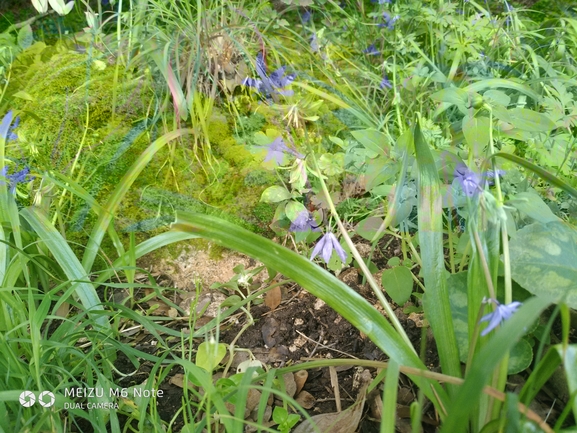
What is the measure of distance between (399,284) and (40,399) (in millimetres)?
811

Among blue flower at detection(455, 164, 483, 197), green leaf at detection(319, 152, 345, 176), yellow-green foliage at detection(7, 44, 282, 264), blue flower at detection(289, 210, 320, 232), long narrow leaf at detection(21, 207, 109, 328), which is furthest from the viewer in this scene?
yellow-green foliage at detection(7, 44, 282, 264)

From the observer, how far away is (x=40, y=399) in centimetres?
103

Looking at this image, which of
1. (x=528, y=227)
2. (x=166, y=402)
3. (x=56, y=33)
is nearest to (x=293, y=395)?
(x=166, y=402)

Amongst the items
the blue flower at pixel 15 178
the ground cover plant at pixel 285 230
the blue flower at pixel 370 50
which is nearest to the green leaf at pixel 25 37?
the ground cover plant at pixel 285 230

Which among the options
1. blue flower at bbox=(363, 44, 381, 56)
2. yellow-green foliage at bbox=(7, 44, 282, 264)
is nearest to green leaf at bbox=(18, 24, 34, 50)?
yellow-green foliage at bbox=(7, 44, 282, 264)

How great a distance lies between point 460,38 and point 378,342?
1.50m

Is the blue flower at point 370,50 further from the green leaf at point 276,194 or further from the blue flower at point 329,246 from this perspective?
the blue flower at point 329,246

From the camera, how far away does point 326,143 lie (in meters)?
1.87

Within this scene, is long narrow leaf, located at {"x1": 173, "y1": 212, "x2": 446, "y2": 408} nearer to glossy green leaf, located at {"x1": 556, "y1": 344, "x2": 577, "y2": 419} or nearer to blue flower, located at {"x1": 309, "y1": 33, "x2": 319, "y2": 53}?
glossy green leaf, located at {"x1": 556, "y1": 344, "x2": 577, "y2": 419}

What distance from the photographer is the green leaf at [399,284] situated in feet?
4.13

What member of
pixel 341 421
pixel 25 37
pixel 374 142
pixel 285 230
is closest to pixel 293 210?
pixel 285 230

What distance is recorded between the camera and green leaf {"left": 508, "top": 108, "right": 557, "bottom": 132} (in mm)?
1306

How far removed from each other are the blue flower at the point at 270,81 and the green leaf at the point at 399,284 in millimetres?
829

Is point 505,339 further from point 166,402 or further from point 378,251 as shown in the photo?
point 378,251
